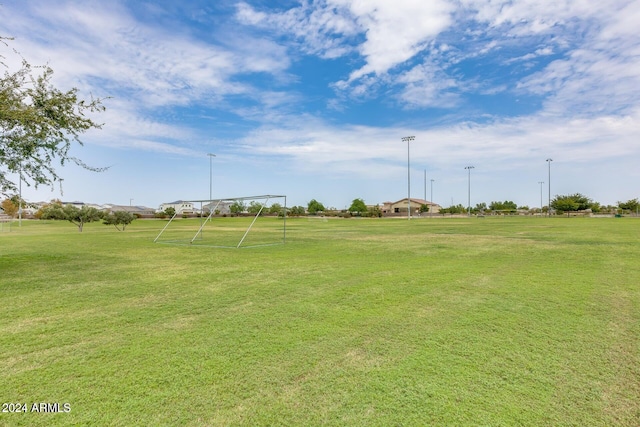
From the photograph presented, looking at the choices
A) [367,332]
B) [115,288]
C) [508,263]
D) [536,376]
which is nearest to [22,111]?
[115,288]

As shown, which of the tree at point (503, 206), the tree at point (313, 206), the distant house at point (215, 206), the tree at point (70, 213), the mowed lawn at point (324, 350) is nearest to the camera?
the mowed lawn at point (324, 350)

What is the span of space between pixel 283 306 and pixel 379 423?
308 cm

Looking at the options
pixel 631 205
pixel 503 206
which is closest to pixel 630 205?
pixel 631 205

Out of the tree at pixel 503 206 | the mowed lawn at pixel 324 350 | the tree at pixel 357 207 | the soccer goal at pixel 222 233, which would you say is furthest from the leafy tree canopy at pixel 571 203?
the mowed lawn at pixel 324 350

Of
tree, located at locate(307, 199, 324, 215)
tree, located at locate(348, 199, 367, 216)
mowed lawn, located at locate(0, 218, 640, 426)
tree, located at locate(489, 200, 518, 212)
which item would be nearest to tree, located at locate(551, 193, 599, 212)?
tree, located at locate(489, 200, 518, 212)

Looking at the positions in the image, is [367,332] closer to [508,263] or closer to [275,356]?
[275,356]

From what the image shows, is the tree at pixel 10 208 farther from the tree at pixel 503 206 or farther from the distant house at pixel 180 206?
the tree at pixel 503 206

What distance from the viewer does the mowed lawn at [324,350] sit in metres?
2.55

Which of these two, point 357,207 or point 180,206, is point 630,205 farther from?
point 180,206

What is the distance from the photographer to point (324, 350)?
3635 millimetres

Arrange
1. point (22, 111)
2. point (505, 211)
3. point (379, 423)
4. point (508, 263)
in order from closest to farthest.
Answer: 1. point (379, 423)
2. point (22, 111)
3. point (508, 263)
4. point (505, 211)

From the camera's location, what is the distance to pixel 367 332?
13.7ft

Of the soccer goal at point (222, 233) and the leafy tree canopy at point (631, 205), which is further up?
the leafy tree canopy at point (631, 205)

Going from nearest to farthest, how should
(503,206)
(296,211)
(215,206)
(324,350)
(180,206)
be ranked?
(324,350)
(215,206)
(180,206)
(296,211)
(503,206)
